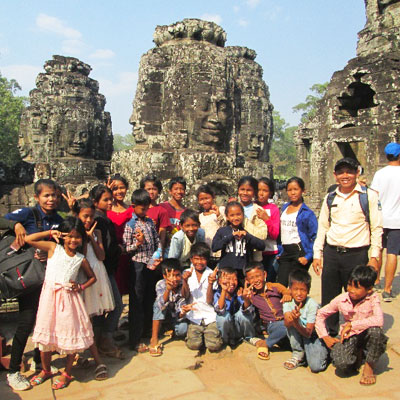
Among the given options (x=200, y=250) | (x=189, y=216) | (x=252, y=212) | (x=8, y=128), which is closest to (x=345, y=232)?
(x=252, y=212)

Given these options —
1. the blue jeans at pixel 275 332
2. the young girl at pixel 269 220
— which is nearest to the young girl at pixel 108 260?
the blue jeans at pixel 275 332

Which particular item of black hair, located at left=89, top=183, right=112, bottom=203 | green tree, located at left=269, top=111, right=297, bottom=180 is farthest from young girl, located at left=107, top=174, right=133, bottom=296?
green tree, located at left=269, top=111, right=297, bottom=180

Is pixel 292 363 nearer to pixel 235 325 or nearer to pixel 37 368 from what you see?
pixel 235 325

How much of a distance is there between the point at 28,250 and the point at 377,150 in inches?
314

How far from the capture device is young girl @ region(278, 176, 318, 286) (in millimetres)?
3764

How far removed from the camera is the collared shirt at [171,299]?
3.56 meters

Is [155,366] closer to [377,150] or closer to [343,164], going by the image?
[343,164]

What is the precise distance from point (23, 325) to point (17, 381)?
373 mm

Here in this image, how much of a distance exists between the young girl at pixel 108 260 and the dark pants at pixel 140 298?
0.15 m

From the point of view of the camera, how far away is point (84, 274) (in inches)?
122

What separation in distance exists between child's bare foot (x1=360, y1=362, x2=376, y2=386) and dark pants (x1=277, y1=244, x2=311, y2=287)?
3.53 ft

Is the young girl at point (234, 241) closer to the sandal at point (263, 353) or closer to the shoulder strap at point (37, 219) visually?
the sandal at point (263, 353)

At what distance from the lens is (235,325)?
3531 mm

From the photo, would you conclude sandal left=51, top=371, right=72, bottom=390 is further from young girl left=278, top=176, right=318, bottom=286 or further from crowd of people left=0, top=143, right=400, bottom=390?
young girl left=278, top=176, right=318, bottom=286
